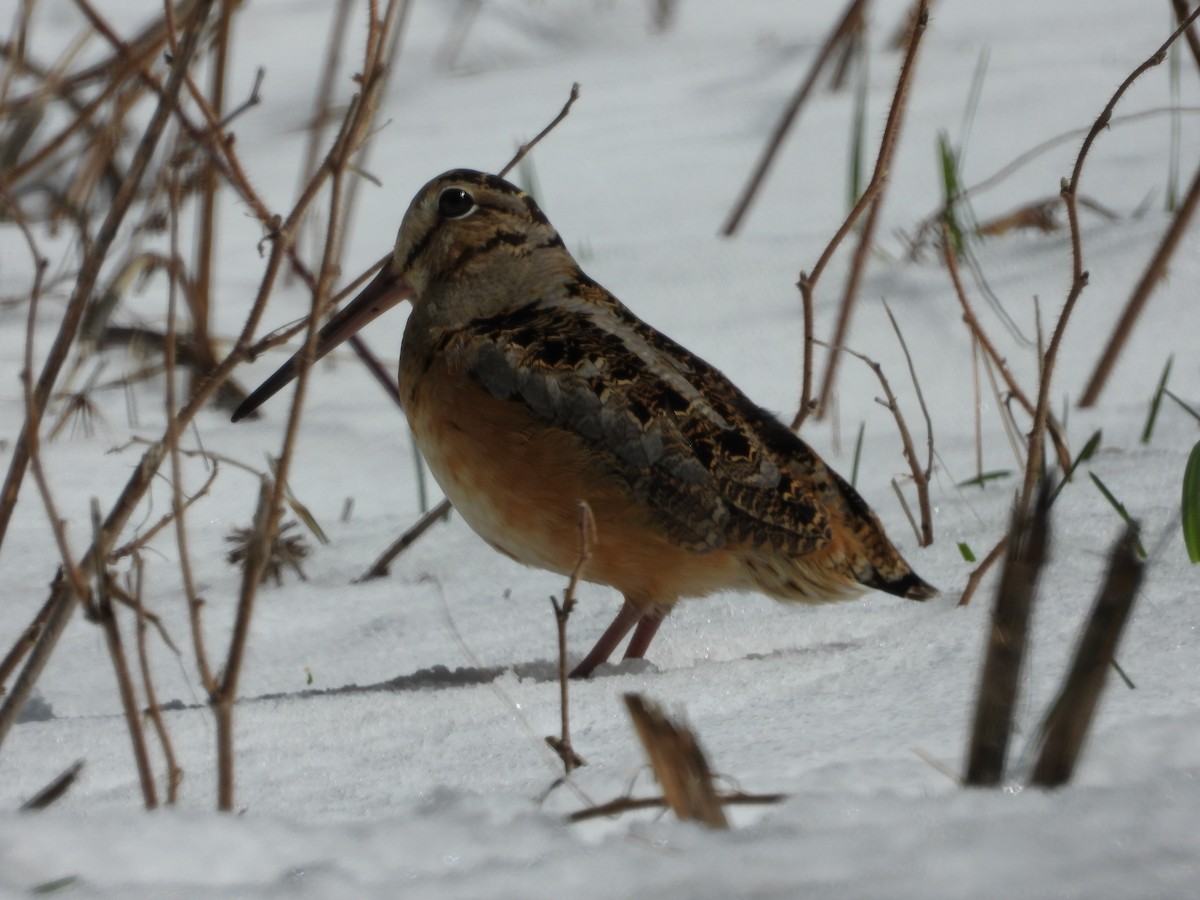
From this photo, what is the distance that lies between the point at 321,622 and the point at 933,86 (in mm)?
4303

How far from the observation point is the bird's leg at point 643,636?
116 inches

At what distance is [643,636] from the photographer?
297 centimetres

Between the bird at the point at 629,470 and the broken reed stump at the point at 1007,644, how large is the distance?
46.4 inches

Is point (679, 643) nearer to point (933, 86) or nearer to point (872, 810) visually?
point (872, 810)

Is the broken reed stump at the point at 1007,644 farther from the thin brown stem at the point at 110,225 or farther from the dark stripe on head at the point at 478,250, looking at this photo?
the dark stripe on head at the point at 478,250

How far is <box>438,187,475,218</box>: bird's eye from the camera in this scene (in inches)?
129

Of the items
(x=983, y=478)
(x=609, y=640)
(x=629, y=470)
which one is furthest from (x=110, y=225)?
→ (x=983, y=478)

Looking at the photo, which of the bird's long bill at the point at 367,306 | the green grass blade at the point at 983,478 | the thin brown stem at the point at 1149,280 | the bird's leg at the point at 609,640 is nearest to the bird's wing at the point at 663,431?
the bird's leg at the point at 609,640

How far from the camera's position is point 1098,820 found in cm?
149

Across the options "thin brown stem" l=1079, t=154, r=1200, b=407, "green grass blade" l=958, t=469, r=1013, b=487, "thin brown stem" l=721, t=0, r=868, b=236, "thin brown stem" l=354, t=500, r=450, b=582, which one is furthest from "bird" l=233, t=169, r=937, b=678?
"thin brown stem" l=721, t=0, r=868, b=236

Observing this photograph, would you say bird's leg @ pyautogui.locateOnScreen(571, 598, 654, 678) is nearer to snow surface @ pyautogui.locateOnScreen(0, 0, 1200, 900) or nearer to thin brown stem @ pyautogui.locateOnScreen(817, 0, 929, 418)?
snow surface @ pyautogui.locateOnScreen(0, 0, 1200, 900)

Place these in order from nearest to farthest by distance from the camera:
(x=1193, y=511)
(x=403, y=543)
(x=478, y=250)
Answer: (x=1193, y=511), (x=478, y=250), (x=403, y=543)

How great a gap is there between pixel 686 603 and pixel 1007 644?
1881 mm

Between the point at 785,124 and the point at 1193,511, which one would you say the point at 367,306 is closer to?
the point at 1193,511
